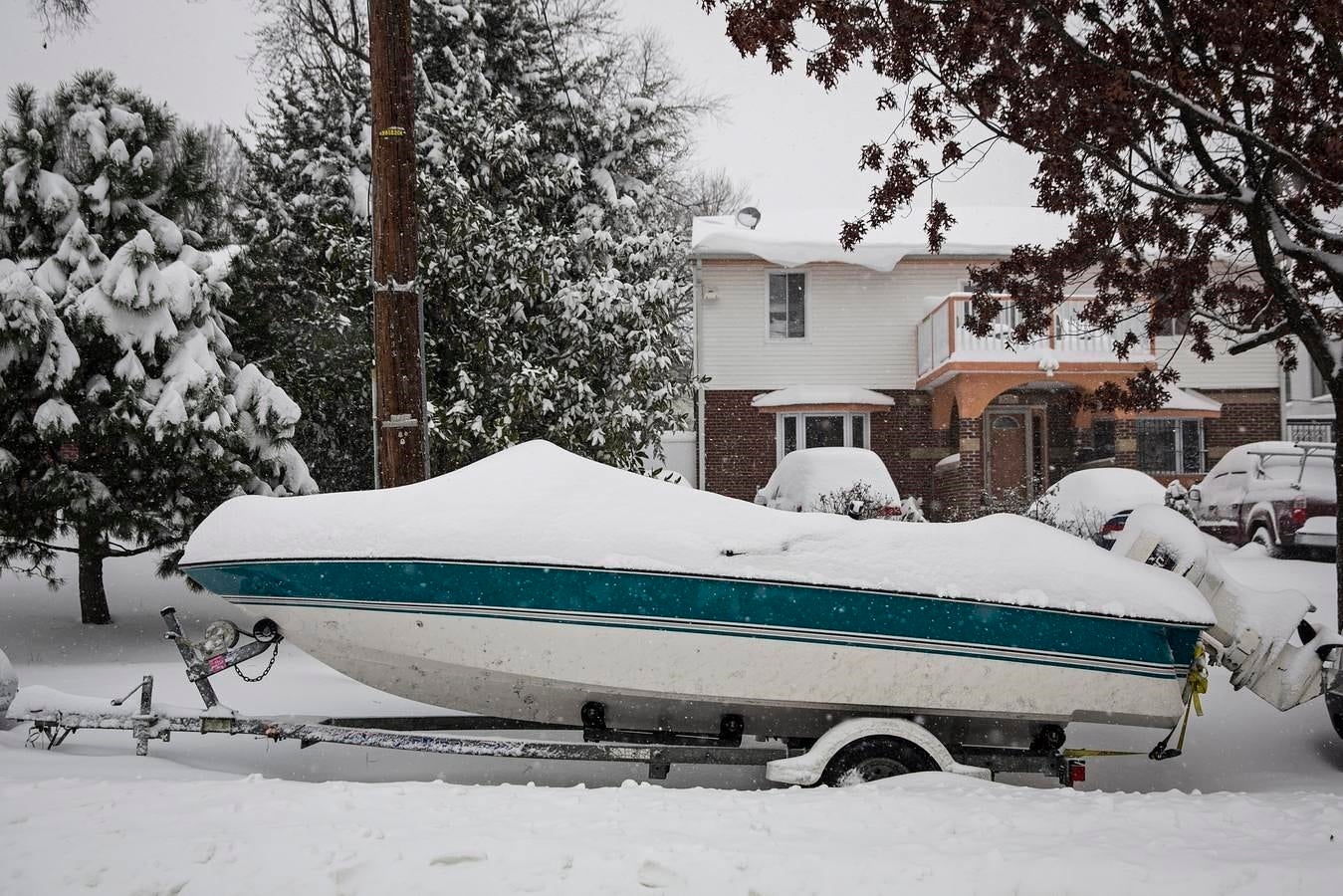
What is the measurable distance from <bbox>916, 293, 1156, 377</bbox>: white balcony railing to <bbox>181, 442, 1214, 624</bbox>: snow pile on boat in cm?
1195

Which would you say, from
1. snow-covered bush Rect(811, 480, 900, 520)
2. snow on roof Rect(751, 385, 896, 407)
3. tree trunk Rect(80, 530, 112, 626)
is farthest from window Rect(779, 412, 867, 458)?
tree trunk Rect(80, 530, 112, 626)

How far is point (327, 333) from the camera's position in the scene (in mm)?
10250

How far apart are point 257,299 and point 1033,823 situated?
25.6 feet

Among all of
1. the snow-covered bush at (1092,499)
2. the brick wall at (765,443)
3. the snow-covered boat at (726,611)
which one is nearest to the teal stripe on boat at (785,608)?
the snow-covered boat at (726,611)

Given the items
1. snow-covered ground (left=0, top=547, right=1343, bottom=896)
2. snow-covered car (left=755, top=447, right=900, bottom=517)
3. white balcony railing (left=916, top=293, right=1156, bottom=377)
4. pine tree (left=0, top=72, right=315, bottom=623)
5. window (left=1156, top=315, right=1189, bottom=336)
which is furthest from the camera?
Answer: white balcony railing (left=916, top=293, right=1156, bottom=377)

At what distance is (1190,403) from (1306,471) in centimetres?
597

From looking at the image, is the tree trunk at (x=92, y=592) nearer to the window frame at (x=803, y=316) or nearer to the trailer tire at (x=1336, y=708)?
the trailer tire at (x=1336, y=708)

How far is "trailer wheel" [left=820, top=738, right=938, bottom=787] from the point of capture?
4.06 m

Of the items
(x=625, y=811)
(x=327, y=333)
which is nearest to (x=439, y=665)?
(x=625, y=811)

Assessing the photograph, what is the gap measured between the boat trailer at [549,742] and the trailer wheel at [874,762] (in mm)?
11

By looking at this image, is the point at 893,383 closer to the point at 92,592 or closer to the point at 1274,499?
the point at 1274,499

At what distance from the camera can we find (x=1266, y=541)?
11859mm

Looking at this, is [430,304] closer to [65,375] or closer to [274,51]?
[65,375]

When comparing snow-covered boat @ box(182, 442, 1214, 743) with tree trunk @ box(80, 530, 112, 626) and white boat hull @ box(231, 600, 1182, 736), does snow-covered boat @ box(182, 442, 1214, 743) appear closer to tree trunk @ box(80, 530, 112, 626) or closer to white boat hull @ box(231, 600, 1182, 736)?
white boat hull @ box(231, 600, 1182, 736)
